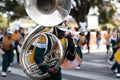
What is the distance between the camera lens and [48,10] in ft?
16.9

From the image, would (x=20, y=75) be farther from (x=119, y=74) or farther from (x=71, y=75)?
(x=119, y=74)

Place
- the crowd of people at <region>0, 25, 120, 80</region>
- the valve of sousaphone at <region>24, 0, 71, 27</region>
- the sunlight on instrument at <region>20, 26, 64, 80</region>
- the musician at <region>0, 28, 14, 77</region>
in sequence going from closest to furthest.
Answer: the sunlight on instrument at <region>20, 26, 64, 80</region> < the valve of sousaphone at <region>24, 0, 71, 27</region> < the crowd of people at <region>0, 25, 120, 80</region> < the musician at <region>0, 28, 14, 77</region>

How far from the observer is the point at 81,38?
1401 cm

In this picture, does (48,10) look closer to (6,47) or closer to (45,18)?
(45,18)

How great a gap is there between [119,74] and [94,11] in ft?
95.1

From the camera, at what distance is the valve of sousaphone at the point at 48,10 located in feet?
16.7

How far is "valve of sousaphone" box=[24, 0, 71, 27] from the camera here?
16.7ft

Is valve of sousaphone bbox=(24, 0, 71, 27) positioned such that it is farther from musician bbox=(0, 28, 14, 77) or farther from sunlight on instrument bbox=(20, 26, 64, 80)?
musician bbox=(0, 28, 14, 77)

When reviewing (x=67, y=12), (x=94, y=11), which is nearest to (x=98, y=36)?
(x=94, y=11)

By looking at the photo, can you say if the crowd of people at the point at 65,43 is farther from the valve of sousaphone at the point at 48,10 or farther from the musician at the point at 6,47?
the valve of sousaphone at the point at 48,10

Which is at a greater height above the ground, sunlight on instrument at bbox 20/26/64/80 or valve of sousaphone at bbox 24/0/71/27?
valve of sousaphone at bbox 24/0/71/27

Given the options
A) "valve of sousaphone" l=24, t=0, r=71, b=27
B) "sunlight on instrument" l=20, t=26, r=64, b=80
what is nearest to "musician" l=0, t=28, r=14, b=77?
"sunlight on instrument" l=20, t=26, r=64, b=80

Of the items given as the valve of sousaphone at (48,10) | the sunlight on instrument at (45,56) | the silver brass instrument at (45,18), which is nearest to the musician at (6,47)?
the sunlight on instrument at (45,56)

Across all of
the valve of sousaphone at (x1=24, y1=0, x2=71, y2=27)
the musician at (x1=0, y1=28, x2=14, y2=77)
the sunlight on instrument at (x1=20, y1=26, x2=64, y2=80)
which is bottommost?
the musician at (x1=0, y1=28, x2=14, y2=77)
